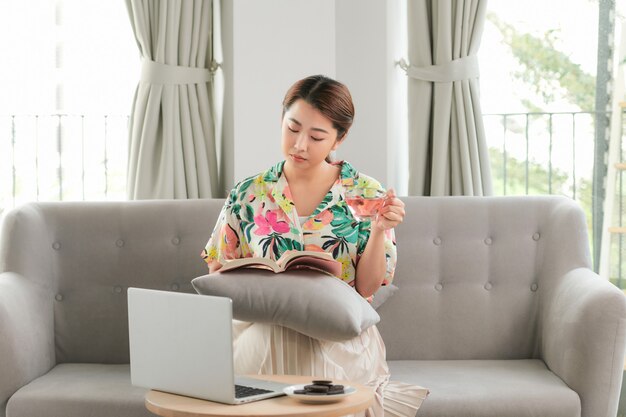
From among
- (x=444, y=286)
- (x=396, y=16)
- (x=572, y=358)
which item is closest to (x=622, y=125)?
(x=396, y=16)

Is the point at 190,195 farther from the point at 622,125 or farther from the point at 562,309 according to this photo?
the point at 622,125

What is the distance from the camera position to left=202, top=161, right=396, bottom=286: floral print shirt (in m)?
2.62

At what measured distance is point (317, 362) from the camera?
2.26 metres

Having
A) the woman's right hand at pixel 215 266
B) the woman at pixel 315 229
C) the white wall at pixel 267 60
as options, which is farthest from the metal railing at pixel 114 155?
the woman's right hand at pixel 215 266

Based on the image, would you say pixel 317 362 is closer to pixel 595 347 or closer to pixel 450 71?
pixel 595 347

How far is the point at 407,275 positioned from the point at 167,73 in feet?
4.36

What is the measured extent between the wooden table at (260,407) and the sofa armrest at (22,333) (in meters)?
0.99

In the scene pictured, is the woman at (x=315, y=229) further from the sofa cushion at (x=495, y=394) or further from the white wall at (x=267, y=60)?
the white wall at (x=267, y=60)

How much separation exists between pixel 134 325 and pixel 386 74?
2019 mm

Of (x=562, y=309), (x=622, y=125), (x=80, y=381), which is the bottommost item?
(x=80, y=381)

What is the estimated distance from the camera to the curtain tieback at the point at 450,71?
11.8ft

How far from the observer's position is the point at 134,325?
1974 mm

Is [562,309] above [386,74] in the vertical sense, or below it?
below

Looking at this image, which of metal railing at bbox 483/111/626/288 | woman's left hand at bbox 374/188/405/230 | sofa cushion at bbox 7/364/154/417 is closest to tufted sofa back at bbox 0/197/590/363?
sofa cushion at bbox 7/364/154/417
